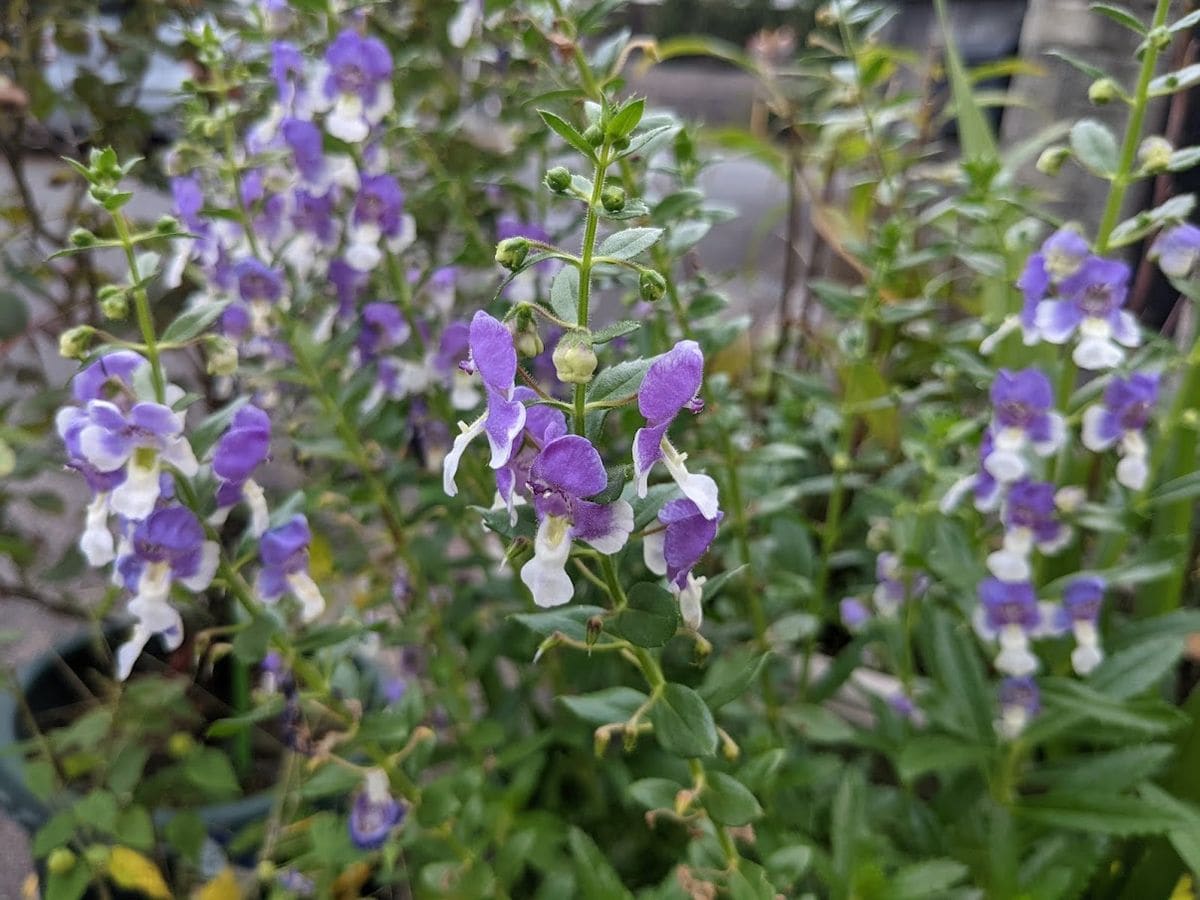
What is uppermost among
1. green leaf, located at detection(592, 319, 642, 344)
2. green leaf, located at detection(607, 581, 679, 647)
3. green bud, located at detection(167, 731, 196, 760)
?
green leaf, located at detection(592, 319, 642, 344)

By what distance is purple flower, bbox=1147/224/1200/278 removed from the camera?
900mm

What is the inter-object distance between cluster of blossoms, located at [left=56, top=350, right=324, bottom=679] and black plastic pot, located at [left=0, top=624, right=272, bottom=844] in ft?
1.83

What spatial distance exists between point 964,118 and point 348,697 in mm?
1141

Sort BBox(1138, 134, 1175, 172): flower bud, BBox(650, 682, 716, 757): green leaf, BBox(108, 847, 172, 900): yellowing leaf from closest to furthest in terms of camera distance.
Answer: BBox(650, 682, 716, 757): green leaf → BBox(1138, 134, 1175, 172): flower bud → BBox(108, 847, 172, 900): yellowing leaf

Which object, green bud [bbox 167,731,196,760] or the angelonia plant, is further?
green bud [bbox 167,731,196,760]

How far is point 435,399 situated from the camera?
1.07 meters

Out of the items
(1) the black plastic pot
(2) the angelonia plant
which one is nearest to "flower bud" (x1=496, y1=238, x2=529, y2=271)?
(2) the angelonia plant

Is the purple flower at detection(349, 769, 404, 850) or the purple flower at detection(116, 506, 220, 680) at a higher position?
the purple flower at detection(116, 506, 220, 680)

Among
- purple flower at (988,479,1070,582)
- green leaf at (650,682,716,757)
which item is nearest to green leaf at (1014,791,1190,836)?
purple flower at (988,479,1070,582)

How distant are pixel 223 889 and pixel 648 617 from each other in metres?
0.89

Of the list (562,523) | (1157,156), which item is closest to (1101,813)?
(1157,156)

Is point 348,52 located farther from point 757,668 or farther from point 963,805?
point 963,805

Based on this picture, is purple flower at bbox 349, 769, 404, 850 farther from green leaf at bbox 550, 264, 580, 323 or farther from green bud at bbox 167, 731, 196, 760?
green leaf at bbox 550, 264, 580, 323

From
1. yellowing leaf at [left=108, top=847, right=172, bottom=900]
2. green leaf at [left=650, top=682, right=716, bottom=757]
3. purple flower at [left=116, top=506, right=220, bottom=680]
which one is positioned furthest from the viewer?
yellowing leaf at [left=108, top=847, right=172, bottom=900]
